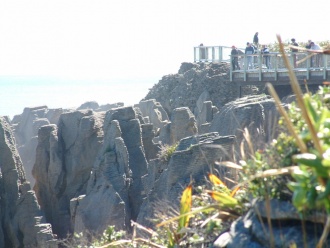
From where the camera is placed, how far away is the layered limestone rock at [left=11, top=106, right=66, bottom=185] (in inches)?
1794

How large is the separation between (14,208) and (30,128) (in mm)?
21922

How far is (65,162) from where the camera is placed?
3550 cm

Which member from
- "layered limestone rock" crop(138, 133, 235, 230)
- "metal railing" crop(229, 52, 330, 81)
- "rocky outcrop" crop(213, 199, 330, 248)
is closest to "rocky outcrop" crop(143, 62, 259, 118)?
"metal railing" crop(229, 52, 330, 81)

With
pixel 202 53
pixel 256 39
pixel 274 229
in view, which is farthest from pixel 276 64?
pixel 274 229

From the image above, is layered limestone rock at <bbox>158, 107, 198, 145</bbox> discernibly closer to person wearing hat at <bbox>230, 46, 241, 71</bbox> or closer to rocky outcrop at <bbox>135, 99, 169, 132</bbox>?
person wearing hat at <bbox>230, 46, 241, 71</bbox>

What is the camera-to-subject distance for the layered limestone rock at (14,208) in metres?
28.8

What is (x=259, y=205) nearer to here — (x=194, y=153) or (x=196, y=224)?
(x=196, y=224)

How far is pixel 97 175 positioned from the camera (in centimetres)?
2756

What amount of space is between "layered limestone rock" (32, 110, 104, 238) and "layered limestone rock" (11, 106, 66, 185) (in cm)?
691

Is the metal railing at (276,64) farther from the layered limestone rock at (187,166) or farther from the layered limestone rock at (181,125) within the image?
the layered limestone rock at (187,166)

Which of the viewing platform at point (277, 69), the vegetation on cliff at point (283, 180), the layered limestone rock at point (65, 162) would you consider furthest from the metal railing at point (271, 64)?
the vegetation on cliff at point (283, 180)

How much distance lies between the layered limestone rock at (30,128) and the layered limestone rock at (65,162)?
6.91 metres

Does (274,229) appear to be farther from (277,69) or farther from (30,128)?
(30,128)

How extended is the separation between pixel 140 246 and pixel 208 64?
105 ft
